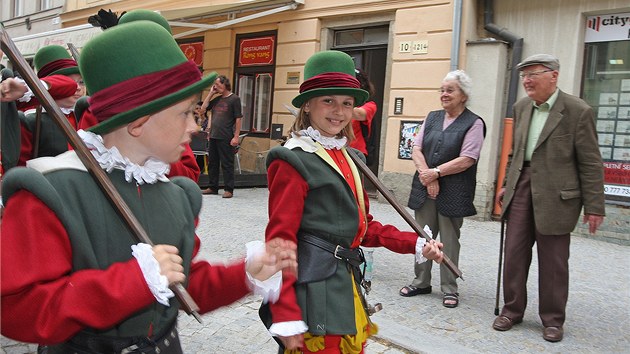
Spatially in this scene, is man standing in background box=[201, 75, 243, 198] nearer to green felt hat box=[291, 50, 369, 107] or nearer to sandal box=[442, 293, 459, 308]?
sandal box=[442, 293, 459, 308]

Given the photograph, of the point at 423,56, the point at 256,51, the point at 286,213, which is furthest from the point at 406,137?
the point at 286,213

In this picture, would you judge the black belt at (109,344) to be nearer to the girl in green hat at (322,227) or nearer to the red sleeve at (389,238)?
the girl in green hat at (322,227)

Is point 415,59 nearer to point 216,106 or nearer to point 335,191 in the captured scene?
point 216,106

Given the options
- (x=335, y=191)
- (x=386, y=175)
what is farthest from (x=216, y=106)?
(x=335, y=191)

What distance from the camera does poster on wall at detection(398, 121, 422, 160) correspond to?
923 cm

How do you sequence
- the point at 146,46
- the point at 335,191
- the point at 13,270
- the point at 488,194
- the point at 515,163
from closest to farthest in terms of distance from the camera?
the point at 13,270, the point at 146,46, the point at 335,191, the point at 515,163, the point at 488,194

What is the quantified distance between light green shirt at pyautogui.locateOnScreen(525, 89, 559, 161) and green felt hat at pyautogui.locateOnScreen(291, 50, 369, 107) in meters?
1.98

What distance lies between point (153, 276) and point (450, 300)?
3.57 metres

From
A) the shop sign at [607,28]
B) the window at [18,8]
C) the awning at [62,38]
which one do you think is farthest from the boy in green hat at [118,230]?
the window at [18,8]

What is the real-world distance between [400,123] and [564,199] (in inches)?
223

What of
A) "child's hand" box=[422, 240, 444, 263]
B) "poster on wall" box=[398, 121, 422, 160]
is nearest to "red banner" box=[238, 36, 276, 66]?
"poster on wall" box=[398, 121, 422, 160]

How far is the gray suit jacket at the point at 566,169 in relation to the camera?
3873 mm

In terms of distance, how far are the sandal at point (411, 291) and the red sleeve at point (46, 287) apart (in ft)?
12.0

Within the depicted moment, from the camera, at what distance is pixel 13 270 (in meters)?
1.25
